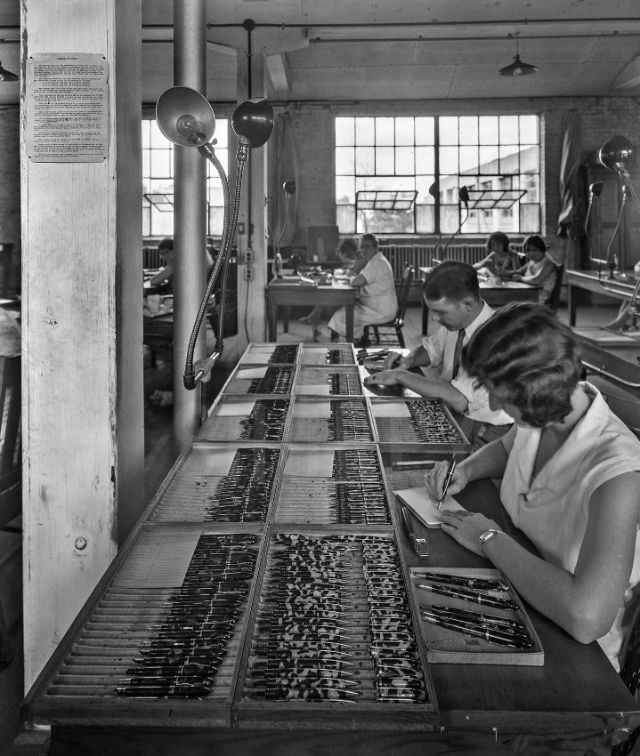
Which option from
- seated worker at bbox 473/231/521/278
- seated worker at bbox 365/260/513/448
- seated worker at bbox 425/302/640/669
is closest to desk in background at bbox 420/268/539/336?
seated worker at bbox 473/231/521/278

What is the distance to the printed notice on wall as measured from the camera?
188 centimetres

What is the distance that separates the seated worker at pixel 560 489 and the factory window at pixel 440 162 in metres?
10.7

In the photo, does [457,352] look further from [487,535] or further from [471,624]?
[471,624]

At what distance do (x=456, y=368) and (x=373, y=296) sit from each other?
3909 millimetres

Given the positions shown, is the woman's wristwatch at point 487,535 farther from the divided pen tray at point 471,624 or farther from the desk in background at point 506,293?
the desk in background at point 506,293

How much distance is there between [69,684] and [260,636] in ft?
0.93

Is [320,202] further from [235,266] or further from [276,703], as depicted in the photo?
[276,703]

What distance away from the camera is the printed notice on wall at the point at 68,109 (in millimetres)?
1879

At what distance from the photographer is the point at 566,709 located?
43.5 inches

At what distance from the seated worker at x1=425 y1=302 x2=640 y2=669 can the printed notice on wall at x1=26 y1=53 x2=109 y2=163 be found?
1.02m

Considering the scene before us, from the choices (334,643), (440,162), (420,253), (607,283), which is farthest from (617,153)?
(440,162)

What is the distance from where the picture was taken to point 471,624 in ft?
4.28

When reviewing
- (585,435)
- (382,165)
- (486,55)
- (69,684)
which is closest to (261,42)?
(486,55)

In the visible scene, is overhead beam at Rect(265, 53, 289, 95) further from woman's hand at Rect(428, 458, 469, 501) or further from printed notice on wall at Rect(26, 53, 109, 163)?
woman's hand at Rect(428, 458, 469, 501)
